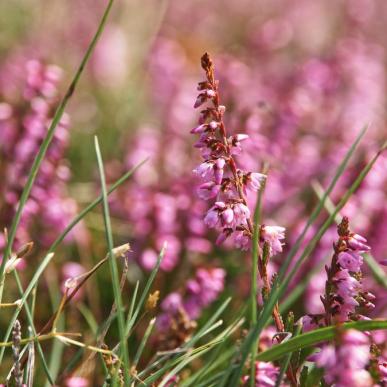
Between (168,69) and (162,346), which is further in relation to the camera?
(168,69)

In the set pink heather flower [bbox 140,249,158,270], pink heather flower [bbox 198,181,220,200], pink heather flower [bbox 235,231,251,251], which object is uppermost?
pink heather flower [bbox 198,181,220,200]

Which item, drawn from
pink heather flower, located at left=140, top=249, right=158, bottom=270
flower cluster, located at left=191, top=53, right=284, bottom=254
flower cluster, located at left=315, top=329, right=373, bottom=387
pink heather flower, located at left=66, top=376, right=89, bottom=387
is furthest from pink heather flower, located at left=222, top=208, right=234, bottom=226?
pink heather flower, located at left=140, top=249, right=158, bottom=270

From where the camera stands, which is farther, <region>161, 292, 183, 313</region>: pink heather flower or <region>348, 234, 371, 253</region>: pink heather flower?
<region>161, 292, 183, 313</region>: pink heather flower

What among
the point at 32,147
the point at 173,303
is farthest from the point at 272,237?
the point at 32,147

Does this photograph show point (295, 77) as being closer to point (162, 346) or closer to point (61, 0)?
point (162, 346)

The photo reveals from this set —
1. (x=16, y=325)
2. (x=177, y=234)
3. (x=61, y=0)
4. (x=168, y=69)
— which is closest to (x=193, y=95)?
(x=168, y=69)

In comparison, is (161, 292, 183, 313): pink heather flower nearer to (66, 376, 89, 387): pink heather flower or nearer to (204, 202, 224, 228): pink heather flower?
(66, 376, 89, 387): pink heather flower

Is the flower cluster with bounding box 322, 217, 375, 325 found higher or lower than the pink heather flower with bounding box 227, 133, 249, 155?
lower

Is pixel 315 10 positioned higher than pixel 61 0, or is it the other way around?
pixel 315 10
